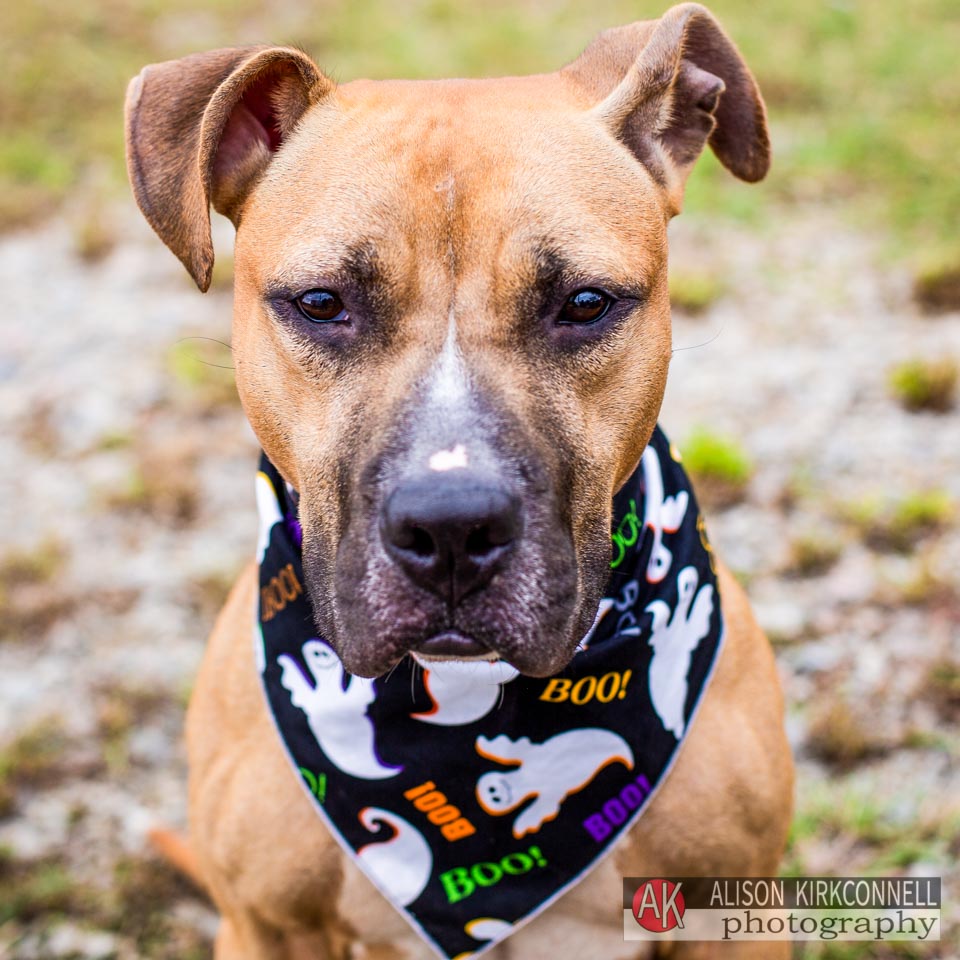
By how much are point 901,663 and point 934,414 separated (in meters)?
1.66

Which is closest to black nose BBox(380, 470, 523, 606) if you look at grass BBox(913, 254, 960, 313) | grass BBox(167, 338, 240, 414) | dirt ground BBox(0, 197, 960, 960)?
dirt ground BBox(0, 197, 960, 960)

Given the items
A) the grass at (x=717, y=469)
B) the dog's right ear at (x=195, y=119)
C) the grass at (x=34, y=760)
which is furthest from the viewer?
the grass at (x=717, y=469)

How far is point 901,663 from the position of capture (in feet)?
14.4

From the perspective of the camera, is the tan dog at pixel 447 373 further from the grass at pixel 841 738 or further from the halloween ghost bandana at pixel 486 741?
the grass at pixel 841 738

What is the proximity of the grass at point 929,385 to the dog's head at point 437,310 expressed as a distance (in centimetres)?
306

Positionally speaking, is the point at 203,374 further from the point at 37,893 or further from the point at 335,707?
the point at 335,707

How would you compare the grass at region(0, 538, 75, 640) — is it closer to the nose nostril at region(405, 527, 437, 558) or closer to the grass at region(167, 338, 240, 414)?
the grass at region(167, 338, 240, 414)

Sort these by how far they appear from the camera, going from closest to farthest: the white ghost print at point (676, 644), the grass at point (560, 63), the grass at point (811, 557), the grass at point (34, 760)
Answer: the white ghost print at point (676, 644), the grass at point (34, 760), the grass at point (811, 557), the grass at point (560, 63)

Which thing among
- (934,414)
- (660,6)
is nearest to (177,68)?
(934,414)

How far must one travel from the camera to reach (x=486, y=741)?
297 centimetres

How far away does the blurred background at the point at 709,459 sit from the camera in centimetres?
401

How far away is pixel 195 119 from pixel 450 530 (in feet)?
4.22

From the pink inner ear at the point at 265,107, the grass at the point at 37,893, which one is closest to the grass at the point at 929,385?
the pink inner ear at the point at 265,107

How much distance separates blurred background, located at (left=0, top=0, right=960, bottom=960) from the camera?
4.01m
